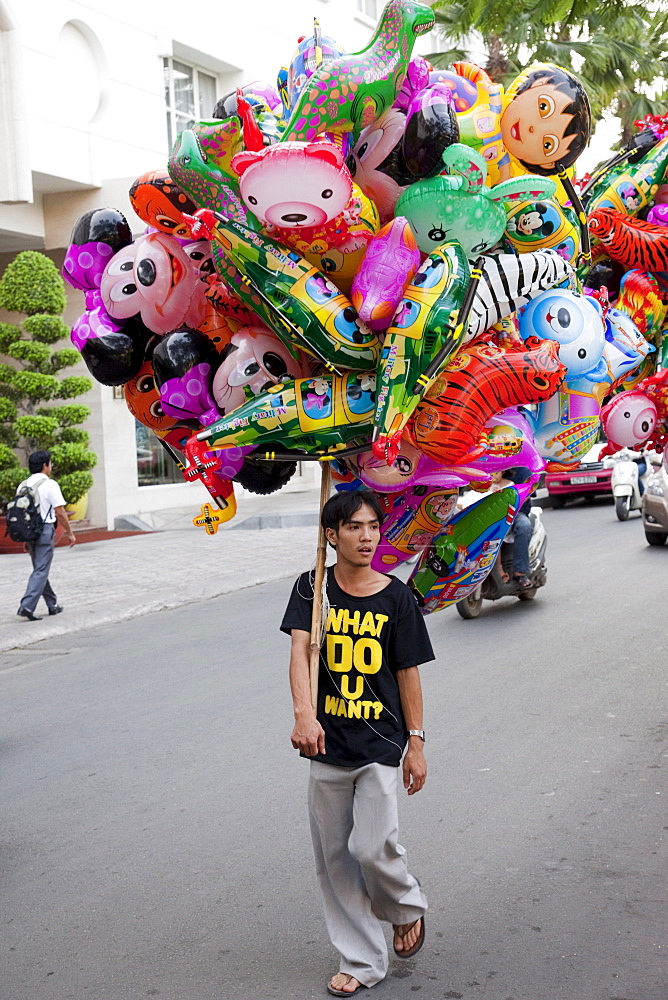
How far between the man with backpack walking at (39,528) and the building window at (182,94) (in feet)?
35.2

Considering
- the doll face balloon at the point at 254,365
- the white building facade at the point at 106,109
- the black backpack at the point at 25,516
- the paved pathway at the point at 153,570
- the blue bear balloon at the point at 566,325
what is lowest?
the paved pathway at the point at 153,570

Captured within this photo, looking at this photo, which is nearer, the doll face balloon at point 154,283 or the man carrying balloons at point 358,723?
the man carrying balloons at point 358,723

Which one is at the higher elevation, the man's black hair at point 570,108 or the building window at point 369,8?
the building window at point 369,8

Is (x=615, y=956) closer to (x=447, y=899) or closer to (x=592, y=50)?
(x=447, y=899)

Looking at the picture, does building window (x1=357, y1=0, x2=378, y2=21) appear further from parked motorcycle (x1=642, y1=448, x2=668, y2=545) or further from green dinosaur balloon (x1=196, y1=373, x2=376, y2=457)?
green dinosaur balloon (x1=196, y1=373, x2=376, y2=457)

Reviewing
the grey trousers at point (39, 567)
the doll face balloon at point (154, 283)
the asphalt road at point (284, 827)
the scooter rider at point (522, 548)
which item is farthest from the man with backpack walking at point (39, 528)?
the doll face balloon at point (154, 283)

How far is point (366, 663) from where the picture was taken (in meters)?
3.36

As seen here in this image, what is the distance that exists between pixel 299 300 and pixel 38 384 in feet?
42.0

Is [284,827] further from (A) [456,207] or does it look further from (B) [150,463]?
(B) [150,463]

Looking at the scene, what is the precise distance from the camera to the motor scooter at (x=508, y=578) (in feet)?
31.3

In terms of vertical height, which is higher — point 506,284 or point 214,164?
point 214,164

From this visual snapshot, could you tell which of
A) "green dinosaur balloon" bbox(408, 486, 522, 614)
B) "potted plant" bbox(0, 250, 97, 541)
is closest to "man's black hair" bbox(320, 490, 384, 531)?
"green dinosaur balloon" bbox(408, 486, 522, 614)

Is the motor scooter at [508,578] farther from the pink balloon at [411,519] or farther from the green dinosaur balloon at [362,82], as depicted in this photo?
the green dinosaur balloon at [362,82]

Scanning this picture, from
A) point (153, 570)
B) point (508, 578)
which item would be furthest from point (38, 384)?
point (508, 578)
